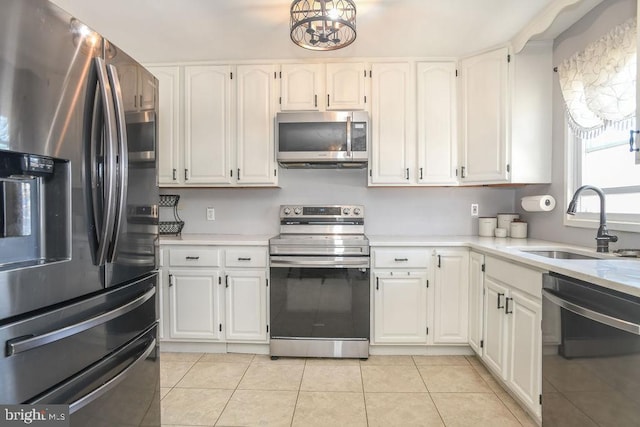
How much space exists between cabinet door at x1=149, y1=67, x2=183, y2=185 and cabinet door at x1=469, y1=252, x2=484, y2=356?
2.46 meters

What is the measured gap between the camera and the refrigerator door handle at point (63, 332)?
31.1 inches

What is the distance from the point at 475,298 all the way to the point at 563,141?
1.30 m

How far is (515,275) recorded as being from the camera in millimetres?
1801

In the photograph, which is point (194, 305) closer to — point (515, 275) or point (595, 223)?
point (515, 275)

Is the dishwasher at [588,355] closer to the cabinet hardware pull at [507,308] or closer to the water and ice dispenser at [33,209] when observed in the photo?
the cabinet hardware pull at [507,308]

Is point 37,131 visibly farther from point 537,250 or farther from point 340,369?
point 537,250

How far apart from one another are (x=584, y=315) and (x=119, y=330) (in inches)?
69.6

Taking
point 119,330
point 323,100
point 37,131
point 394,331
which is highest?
point 323,100

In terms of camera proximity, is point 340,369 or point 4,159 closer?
point 4,159

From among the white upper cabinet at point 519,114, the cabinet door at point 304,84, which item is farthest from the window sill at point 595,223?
the cabinet door at point 304,84

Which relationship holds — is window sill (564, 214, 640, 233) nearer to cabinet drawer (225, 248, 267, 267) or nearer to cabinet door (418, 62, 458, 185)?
cabinet door (418, 62, 458, 185)

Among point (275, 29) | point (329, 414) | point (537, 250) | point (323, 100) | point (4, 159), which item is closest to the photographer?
point (4, 159)

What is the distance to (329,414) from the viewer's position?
178 centimetres

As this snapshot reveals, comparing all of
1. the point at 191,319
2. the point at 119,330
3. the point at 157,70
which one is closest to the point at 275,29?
the point at 157,70
